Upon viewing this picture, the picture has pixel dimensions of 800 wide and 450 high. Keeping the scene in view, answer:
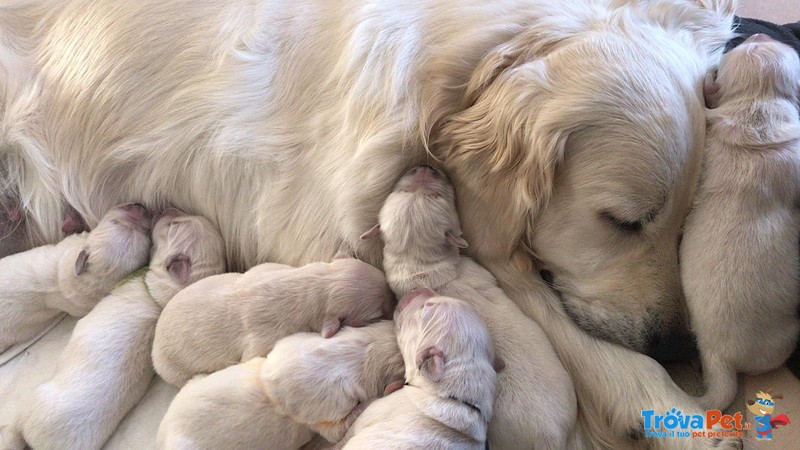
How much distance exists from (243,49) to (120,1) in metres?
0.46

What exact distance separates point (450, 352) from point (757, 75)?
101 cm

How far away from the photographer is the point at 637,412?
1644 mm

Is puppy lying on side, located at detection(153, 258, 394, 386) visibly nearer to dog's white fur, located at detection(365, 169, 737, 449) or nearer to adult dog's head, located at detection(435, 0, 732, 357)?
dog's white fur, located at detection(365, 169, 737, 449)

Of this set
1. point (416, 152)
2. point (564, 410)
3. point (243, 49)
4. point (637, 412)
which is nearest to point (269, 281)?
point (416, 152)

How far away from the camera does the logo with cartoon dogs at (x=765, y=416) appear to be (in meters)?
1.57

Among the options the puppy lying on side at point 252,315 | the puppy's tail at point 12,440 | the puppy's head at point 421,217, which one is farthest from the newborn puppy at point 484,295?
the puppy's tail at point 12,440

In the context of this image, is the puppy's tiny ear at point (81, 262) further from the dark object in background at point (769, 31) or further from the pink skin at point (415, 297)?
the dark object in background at point (769, 31)

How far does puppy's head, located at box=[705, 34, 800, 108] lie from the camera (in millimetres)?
1668

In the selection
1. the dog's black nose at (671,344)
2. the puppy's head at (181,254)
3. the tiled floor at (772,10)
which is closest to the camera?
the dog's black nose at (671,344)

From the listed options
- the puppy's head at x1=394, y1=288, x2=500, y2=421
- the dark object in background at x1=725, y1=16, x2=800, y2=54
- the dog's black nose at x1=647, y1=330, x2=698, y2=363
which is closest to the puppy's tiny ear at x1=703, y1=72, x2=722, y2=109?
the dark object in background at x1=725, y1=16, x2=800, y2=54

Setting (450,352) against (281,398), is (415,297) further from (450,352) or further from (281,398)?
(281,398)

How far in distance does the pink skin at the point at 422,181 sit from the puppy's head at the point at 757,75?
2.35 ft

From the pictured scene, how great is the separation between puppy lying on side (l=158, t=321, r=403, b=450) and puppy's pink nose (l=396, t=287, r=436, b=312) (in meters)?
0.16

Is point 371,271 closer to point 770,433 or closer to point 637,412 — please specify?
point 637,412
